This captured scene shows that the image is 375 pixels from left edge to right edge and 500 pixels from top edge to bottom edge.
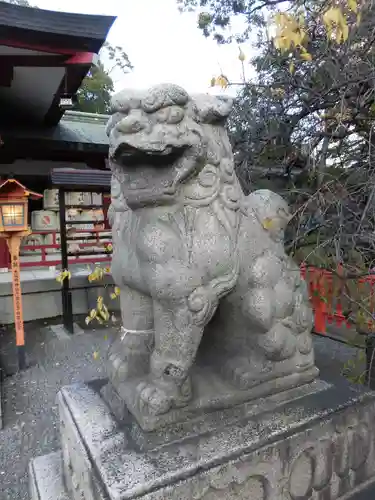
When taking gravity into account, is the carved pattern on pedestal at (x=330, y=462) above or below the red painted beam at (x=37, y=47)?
below

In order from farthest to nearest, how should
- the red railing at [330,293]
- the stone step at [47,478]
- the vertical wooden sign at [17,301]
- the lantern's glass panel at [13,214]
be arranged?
the lantern's glass panel at [13,214]
the vertical wooden sign at [17,301]
the red railing at [330,293]
the stone step at [47,478]

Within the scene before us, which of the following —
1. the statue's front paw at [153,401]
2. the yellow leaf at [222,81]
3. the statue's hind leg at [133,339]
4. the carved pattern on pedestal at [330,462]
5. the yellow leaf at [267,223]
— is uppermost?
the yellow leaf at [222,81]

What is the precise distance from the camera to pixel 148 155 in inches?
43.8

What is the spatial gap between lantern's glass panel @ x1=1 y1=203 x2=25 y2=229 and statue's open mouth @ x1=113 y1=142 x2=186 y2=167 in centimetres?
333

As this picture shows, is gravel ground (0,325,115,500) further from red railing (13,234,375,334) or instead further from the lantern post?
red railing (13,234,375,334)

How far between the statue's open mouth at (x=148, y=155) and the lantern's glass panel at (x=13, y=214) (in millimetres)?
3325

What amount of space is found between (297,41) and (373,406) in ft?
4.45

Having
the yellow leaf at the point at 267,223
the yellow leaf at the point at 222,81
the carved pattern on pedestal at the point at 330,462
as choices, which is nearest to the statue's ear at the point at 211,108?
the yellow leaf at the point at 267,223

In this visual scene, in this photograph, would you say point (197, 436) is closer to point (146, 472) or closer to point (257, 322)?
point (146, 472)

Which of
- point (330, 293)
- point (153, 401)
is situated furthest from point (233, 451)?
point (330, 293)

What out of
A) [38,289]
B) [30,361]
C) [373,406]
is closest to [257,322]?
[373,406]

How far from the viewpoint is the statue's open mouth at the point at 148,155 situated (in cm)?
108

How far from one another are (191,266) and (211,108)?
→ 0.50 m

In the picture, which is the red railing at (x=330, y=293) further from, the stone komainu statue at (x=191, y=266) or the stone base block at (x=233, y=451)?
the stone base block at (x=233, y=451)
